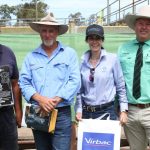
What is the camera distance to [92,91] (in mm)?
3984

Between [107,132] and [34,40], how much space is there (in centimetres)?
272

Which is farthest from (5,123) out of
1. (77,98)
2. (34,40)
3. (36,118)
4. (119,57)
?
(34,40)

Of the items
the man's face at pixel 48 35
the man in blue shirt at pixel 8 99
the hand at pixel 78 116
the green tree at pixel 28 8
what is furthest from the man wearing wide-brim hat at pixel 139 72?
the green tree at pixel 28 8

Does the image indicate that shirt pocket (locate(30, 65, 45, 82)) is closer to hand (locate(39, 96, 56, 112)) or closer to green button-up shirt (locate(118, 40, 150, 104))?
hand (locate(39, 96, 56, 112))

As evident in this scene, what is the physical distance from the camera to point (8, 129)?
3973 mm

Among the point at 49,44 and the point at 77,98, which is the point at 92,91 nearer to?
the point at 77,98

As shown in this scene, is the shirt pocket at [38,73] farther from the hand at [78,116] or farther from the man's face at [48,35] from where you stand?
the hand at [78,116]

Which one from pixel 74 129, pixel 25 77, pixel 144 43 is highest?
pixel 144 43

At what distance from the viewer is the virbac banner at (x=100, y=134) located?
3.93 meters

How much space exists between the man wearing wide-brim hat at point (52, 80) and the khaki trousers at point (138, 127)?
2.15 feet

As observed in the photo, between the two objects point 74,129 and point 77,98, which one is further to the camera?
point 74,129

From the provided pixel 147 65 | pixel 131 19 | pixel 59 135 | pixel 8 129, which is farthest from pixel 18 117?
pixel 131 19

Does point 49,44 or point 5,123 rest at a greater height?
point 49,44

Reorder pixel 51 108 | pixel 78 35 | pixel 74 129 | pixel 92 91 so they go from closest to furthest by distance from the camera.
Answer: pixel 51 108
pixel 92 91
pixel 74 129
pixel 78 35
